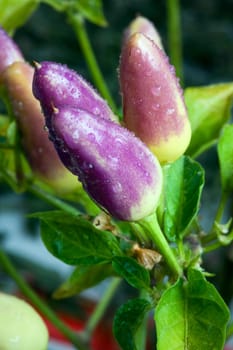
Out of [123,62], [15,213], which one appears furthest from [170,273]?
[15,213]

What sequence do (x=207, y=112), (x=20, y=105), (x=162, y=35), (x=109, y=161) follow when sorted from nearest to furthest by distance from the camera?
(x=109, y=161)
(x=20, y=105)
(x=207, y=112)
(x=162, y=35)

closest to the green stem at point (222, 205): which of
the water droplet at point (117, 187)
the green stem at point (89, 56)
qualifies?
the water droplet at point (117, 187)

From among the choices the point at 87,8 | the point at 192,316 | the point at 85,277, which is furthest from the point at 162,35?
the point at 192,316

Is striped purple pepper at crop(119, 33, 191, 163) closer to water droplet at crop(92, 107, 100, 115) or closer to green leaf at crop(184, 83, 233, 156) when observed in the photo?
water droplet at crop(92, 107, 100, 115)

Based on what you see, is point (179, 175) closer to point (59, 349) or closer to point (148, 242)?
point (148, 242)

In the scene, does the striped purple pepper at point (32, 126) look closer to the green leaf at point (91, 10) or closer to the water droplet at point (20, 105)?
the water droplet at point (20, 105)

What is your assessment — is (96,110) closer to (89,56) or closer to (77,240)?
(77,240)
